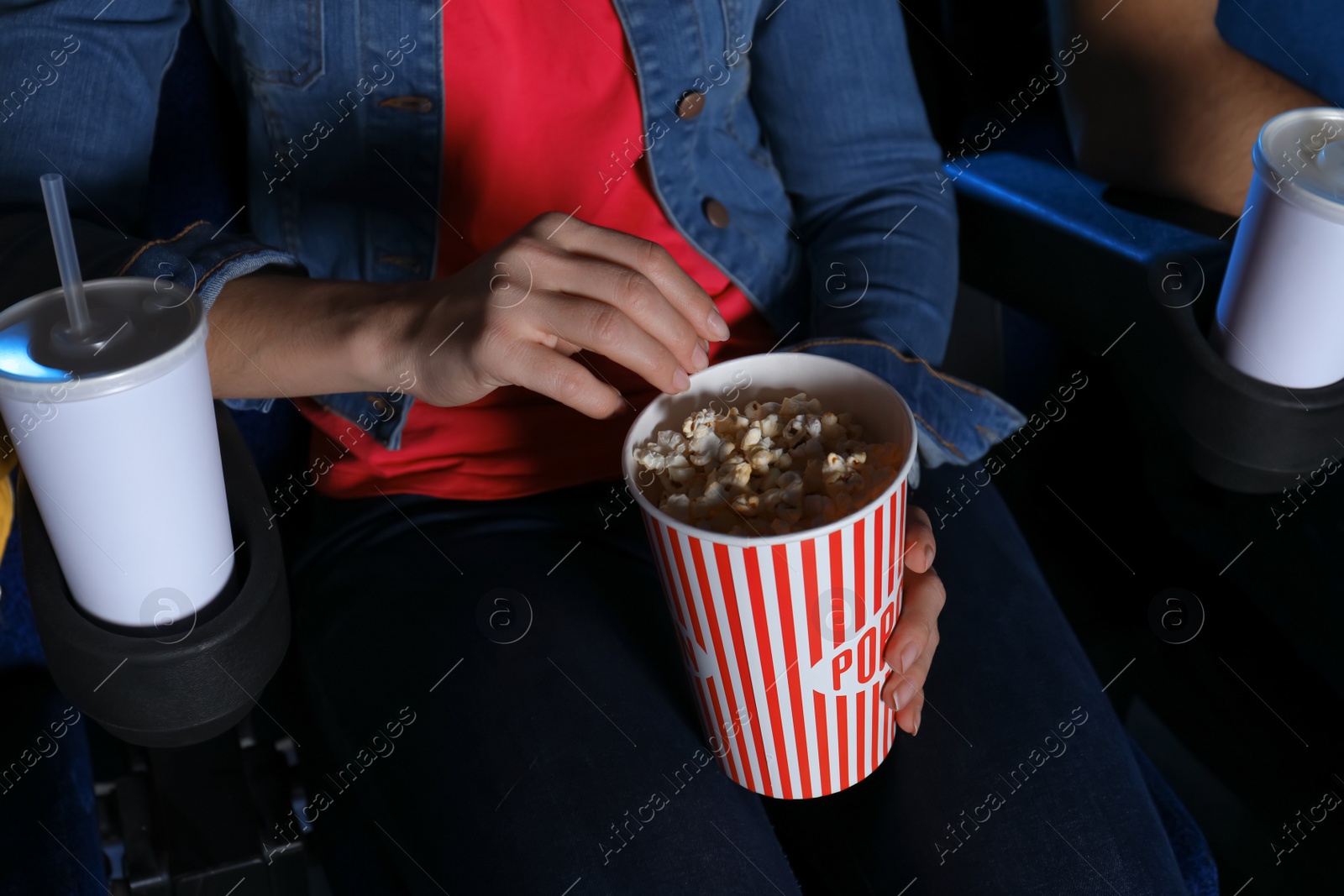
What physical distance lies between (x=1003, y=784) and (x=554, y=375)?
1.55 ft

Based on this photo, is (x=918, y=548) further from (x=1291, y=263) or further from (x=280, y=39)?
(x=280, y=39)

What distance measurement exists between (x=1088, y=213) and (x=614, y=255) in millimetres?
527

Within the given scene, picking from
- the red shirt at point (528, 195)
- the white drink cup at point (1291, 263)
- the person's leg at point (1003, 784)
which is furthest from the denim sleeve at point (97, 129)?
the white drink cup at point (1291, 263)

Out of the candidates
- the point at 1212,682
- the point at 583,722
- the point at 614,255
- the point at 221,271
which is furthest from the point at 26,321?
the point at 1212,682

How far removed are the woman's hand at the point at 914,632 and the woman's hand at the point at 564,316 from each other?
23 centimetres

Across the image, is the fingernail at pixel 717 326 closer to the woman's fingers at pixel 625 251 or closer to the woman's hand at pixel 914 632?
the woman's fingers at pixel 625 251

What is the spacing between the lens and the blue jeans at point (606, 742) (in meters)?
0.78

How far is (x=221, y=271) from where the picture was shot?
0.78 meters

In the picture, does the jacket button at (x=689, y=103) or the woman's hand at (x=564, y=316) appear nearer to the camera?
the woman's hand at (x=564, y=316)

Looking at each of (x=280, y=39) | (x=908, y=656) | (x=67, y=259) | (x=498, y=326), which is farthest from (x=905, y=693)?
(x=280, y=39)

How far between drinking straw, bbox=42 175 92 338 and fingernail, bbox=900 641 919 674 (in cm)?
57

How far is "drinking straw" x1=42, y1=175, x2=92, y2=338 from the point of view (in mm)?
558

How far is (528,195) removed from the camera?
0.98m

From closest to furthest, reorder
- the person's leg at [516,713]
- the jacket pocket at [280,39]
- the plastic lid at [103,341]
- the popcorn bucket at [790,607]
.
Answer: the plastic lid at [103,341], the popcorn bucket at [790,607], the person's leg at [516,713], the jacket pocket at [280,39]
